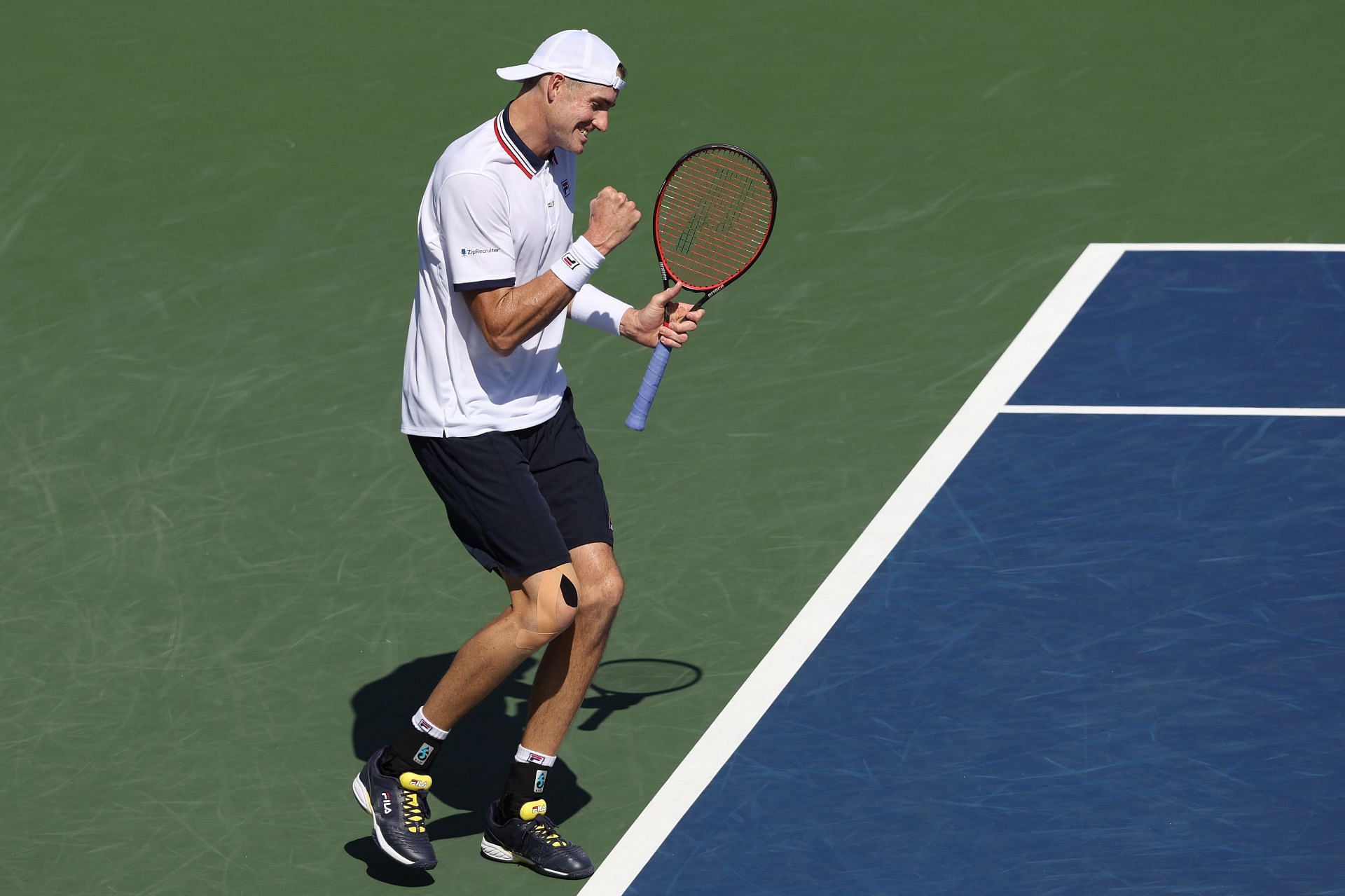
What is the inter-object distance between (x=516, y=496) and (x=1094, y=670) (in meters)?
2.15

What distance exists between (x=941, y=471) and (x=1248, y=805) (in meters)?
2.29

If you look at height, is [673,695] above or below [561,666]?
below

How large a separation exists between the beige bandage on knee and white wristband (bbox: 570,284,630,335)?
2.76ft

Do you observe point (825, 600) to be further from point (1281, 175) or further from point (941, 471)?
point (1281, 175)

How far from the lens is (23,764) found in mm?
6500

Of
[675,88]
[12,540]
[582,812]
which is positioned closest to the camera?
[582,812]

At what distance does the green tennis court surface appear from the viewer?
6.59 meters

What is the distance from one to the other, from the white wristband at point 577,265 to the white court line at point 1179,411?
322cm

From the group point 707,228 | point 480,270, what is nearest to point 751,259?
point 707,228

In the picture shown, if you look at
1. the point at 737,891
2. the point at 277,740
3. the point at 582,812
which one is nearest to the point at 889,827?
the point at 737,891

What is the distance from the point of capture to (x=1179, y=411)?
8.37m

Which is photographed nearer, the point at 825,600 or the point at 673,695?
the point at 673,695

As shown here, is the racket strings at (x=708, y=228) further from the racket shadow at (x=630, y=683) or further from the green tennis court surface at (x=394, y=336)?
the racket shadow at (x=630, y=683)

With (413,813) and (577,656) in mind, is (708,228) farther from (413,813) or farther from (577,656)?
(413,813)
